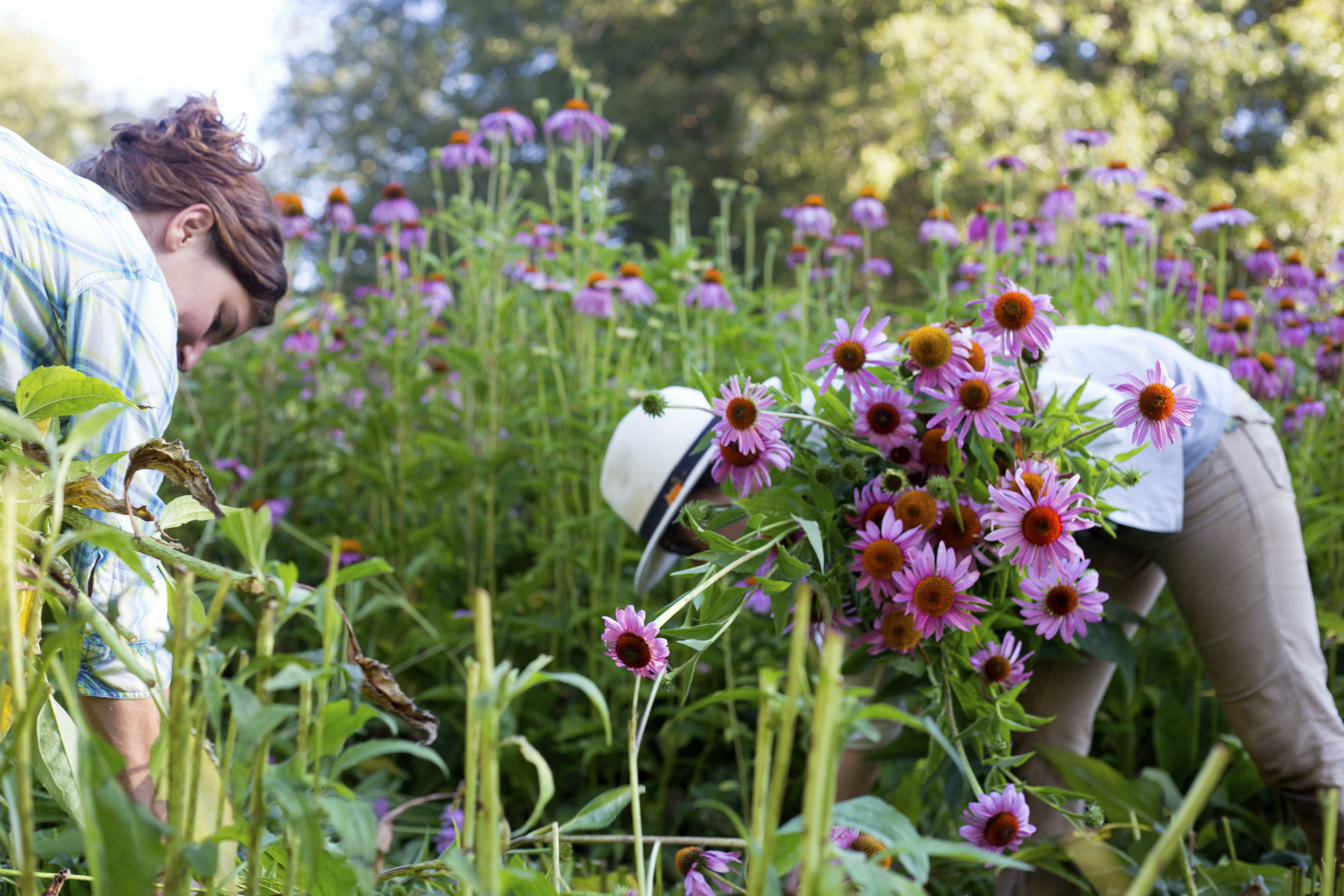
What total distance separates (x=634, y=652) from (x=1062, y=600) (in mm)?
498

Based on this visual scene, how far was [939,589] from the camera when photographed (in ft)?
3.18

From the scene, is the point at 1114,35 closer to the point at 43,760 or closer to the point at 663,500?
the point at 663,500

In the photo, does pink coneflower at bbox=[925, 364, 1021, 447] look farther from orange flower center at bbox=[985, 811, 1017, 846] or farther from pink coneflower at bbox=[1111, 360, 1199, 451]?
orange flower center at bbox=[985, 811, 1017, 846]

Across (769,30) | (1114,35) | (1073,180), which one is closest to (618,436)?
(1073,180)

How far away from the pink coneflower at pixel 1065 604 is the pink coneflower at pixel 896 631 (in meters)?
0.11

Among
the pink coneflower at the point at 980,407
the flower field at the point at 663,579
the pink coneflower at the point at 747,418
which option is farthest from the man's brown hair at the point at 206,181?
the pink coneflower at the point at 980,407

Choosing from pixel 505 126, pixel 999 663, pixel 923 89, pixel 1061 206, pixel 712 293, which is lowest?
pixel 999 663

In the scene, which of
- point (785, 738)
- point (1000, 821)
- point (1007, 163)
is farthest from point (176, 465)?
point (1007, 163)

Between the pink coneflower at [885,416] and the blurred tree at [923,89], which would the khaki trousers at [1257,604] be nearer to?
the pink coneflower at [885,416]

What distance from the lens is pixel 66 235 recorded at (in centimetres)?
99

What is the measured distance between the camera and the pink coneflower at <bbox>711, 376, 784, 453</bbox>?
1023 mm

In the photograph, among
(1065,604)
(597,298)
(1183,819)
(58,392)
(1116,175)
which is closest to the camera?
(1183,819)

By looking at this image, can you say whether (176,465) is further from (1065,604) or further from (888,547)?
(1065,604)

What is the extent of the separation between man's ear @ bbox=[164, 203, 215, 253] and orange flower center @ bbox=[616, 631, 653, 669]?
33.6 inches
